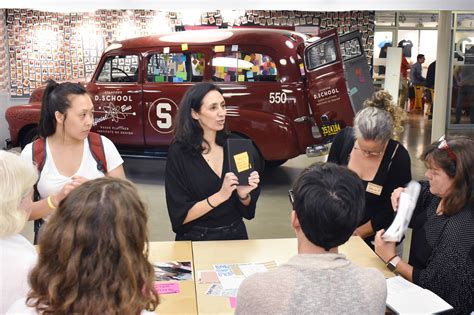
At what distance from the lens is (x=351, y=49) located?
22.9 ft

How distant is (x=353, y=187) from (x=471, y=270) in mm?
978

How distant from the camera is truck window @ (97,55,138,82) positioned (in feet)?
24.5

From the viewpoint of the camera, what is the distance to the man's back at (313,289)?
147 cm

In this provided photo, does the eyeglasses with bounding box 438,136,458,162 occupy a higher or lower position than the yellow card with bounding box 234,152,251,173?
higher

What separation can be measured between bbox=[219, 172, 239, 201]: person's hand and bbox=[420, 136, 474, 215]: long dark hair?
0.99 meters

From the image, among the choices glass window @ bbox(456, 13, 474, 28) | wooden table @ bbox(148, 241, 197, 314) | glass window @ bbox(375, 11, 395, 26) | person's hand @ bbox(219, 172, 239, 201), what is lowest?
wooden table @ bbox(148, 241, 197, 314)

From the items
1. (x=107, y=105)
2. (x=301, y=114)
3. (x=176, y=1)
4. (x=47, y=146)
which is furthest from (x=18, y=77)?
(x=47, y=146)

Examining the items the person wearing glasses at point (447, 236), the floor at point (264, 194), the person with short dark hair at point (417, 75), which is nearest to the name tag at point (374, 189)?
Result: the person wearing glasses at point (447, 236)

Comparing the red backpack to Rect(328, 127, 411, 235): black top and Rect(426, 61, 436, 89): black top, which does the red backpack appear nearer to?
Rect(328, 127, 411, 235): black top

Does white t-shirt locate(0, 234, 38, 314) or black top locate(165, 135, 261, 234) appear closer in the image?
white t-shirt locate(0, 234, 38, 314)

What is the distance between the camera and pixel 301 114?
A: 21.6 ft

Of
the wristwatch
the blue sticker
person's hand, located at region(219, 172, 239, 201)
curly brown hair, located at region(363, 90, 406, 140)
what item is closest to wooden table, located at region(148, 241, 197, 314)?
person's hand, located at region(219, 172, 239, 201)

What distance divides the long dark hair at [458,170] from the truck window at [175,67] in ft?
16.3

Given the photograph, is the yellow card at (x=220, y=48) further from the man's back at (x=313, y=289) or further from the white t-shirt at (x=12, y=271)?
the man's back at (x=313, y=289)
